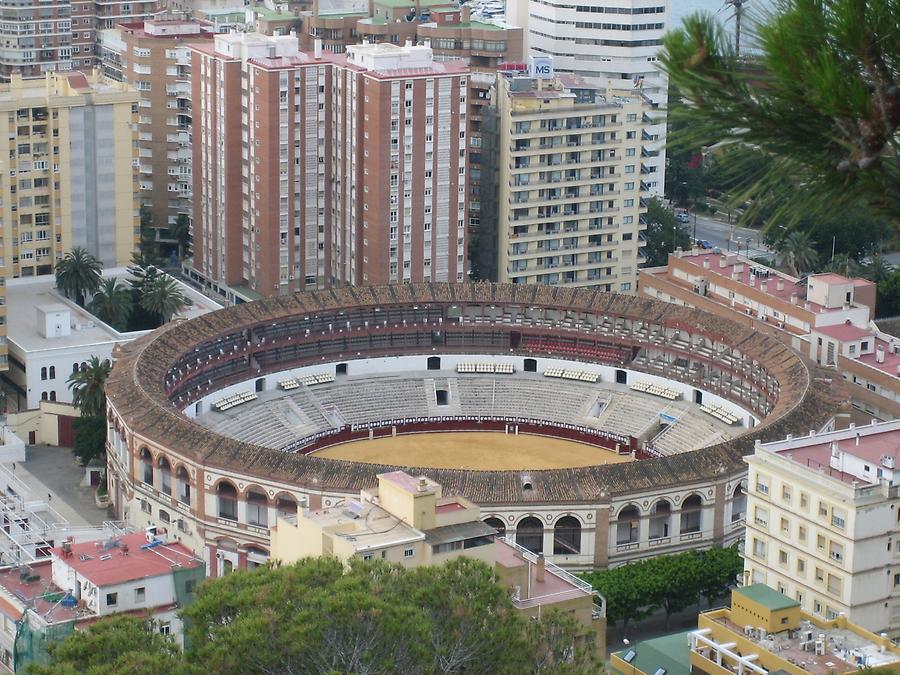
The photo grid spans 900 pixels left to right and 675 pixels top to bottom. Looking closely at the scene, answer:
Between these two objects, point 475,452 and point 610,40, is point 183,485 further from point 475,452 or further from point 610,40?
point 610,40

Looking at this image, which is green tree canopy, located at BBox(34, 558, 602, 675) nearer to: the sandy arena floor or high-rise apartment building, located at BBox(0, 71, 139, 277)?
the sandy arena floor

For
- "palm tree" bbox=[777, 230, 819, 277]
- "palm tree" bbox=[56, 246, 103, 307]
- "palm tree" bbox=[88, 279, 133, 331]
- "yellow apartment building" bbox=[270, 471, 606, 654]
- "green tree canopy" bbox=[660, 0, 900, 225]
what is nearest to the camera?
"green tree canopy" bbox=[660, 0, 900, 225]

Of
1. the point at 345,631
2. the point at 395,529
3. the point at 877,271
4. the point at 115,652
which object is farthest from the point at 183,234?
the point at 345,631

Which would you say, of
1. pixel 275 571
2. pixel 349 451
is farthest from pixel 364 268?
pixel 275 571

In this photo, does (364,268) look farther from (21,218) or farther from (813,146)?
(813,146)

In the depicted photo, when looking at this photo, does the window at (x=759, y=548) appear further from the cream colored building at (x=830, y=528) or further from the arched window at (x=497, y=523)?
the arched window at (x=497, y=523)

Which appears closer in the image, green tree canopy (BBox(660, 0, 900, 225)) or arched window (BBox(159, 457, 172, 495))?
green tree canopy (BBox(660, 0, 900, 225))

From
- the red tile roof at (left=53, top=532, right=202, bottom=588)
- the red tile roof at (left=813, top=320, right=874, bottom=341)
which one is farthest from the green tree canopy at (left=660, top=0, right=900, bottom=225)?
the red tile roof at (left=813, top=320, right=874, bottom=341)
